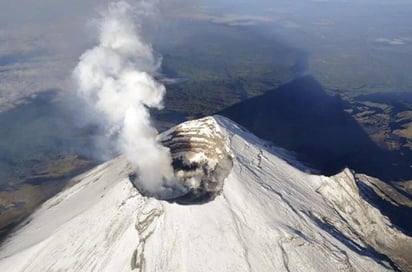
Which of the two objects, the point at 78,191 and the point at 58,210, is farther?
the point at 78,191

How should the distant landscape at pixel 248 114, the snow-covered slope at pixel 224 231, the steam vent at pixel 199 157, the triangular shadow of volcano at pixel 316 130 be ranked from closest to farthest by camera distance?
the snow-covered slope at pixel 224 231, the steam vent at pixel 199 157, the distant landscape at pixel 248 114, the triangular shadow of volcano at pixel 316 130

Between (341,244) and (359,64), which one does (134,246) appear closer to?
(341,244)

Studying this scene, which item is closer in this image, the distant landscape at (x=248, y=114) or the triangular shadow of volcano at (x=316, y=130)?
the distant landscape at (x=248, y=114)

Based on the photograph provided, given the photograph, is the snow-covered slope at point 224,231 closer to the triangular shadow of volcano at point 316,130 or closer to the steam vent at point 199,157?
the steam vent at point 199,157

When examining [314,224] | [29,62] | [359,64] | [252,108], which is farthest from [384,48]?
[314,224]

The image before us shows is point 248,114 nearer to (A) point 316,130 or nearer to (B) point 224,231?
(A) point 316,130

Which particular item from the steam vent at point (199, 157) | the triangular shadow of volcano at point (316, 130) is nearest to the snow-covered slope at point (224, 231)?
the steam vent at point (199, 157)
